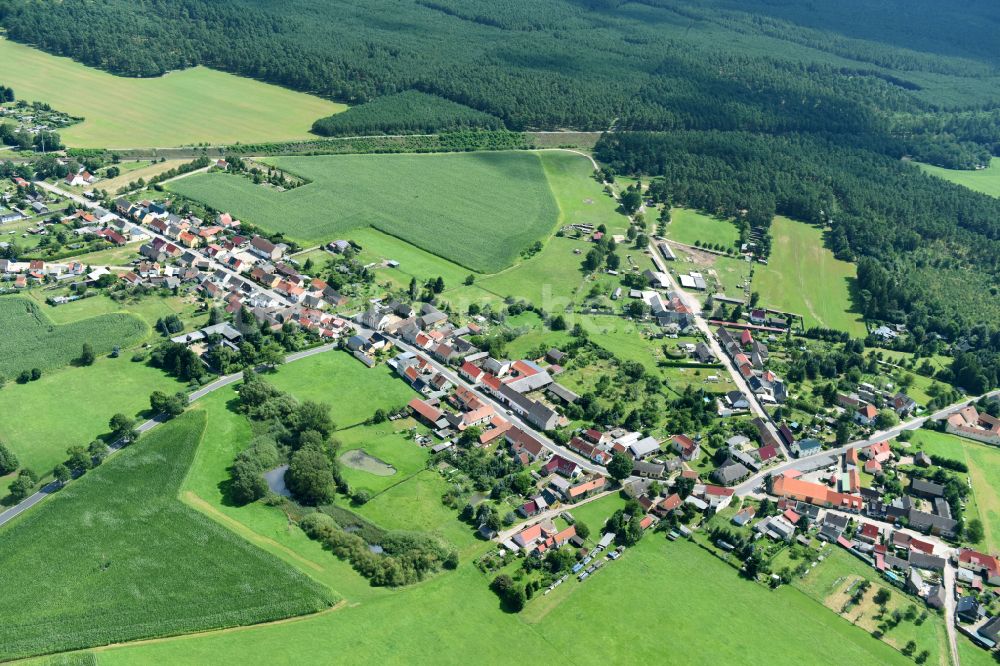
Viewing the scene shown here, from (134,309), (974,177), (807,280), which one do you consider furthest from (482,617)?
(974,177)

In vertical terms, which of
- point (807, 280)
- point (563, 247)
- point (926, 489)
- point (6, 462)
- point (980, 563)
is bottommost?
point (6, 462)

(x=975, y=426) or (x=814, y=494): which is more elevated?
(x=975, y=426)

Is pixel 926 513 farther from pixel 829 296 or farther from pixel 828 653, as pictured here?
pixel 829 296

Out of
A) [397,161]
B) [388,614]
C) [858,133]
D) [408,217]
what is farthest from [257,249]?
[858,133]

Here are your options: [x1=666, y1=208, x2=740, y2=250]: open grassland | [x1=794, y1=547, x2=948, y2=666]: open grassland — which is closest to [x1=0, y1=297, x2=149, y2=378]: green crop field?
[x1=794, y1=547, x2=948, y2=666]: open grassland

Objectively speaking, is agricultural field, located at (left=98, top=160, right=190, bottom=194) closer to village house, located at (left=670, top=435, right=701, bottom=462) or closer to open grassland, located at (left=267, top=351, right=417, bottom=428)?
open grassland, located at (left=267, top=351, right=417, bottom=428)

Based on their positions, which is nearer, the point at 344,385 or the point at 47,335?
the point at 344,385

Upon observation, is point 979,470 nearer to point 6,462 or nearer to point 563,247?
point 563,247
